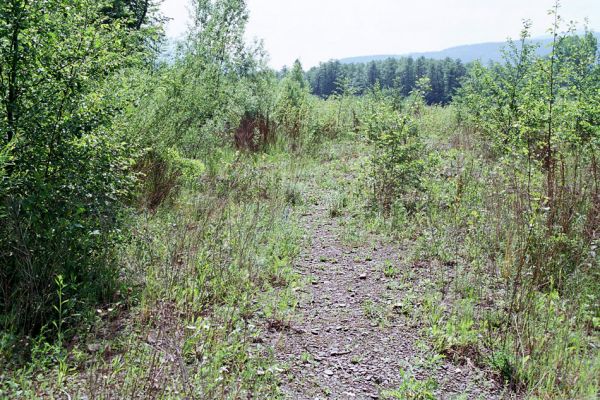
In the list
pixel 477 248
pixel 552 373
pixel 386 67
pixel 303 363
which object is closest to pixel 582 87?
pixel 477 248

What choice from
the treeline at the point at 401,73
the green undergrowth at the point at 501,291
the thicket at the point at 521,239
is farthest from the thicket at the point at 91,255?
the treeline at the point at 401,73

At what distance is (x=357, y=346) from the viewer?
325 cm

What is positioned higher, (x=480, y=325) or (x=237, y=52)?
(x=237, y=52)

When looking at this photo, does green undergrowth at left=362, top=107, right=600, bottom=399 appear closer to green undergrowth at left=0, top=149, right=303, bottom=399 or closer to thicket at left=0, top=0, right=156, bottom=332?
green undergrowth at left=0, top=149, right=303, bottom=399

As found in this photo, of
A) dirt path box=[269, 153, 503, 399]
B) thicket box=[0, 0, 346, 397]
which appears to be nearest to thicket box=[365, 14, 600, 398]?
dirt path box=[269, 153, 503, 399]

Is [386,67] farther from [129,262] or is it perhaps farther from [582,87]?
[129,262]

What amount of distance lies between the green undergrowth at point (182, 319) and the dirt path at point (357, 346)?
0.21 meters

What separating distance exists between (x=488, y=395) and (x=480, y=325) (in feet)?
2.45

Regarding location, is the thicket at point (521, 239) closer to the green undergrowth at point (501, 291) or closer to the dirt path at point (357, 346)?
the green undergrowth at point (501, 291)

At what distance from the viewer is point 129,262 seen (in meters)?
3.66

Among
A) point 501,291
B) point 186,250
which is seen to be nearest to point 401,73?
point 501,291

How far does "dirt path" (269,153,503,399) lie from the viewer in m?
2.75

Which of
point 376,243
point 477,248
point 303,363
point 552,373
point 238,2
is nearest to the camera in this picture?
point 552,373

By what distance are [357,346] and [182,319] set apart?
1357mm
